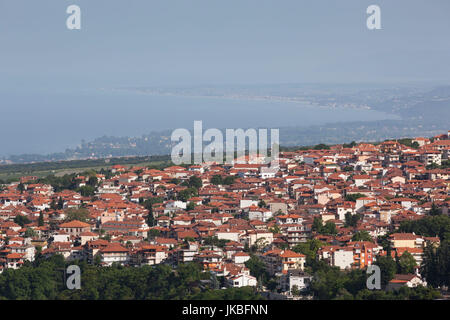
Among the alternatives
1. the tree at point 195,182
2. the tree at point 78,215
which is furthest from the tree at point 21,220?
the tree at point 195,182

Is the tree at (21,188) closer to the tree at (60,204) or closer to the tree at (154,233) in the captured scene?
the tree at (60,204)

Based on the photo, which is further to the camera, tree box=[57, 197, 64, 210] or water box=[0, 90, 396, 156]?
water box=[0, 90, 396, 156]

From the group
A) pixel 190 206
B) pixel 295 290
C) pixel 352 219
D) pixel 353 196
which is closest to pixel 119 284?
pixel 295 290

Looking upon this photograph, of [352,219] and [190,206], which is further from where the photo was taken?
[190,206]

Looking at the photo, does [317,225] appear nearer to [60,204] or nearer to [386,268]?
[386,268]

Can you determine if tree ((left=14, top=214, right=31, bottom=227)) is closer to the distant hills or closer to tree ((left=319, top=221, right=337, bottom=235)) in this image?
tree ((left=319, top=221, right=337, bottom=235))

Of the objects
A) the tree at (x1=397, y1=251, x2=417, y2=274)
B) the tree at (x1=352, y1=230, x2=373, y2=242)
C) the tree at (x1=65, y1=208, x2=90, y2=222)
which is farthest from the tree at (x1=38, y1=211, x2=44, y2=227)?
the tree at (x1=397, y1=251, x2=417, y2=274)
